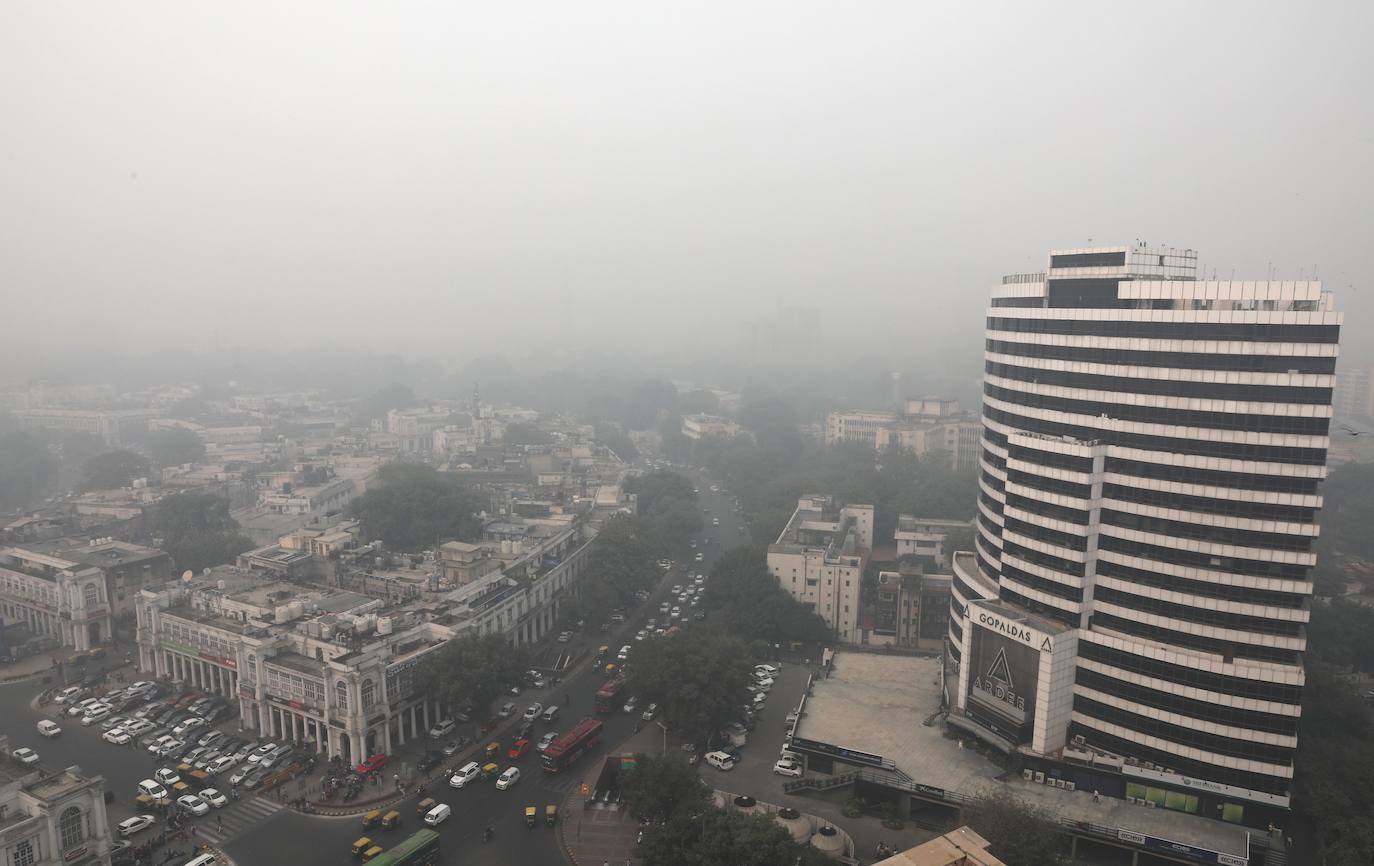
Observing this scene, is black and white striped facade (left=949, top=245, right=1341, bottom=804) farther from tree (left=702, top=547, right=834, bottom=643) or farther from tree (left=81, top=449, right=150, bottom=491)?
tree (left=81, top=449, right=150, bottom=491)

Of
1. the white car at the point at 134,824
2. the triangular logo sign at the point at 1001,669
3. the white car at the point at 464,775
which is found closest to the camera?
the white car at the point at 134,824

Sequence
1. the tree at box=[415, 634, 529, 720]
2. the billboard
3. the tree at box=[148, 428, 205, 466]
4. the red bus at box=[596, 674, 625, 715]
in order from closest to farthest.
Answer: the billboard < the tree at box=[415, 634, 529, 720] < the red bus at box=[596, 674, 625, 715] < the tree at box=[148, 428, 205, 466]

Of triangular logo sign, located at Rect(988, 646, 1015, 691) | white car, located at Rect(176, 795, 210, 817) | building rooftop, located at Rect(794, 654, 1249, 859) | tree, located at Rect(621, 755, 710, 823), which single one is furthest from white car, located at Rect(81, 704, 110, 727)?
triangular logo sign, located at Rect(988, 646, 1015, 691)

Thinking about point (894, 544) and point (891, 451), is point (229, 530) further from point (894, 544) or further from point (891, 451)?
point (891, 451)

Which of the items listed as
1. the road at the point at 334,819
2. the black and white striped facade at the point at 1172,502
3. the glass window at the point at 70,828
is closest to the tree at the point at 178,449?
the road at the point at 334,819

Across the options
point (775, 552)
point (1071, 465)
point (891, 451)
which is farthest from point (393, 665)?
point (891, 451)

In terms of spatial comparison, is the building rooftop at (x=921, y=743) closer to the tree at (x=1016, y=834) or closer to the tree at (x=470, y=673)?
the tree at (x=1016, y=834)

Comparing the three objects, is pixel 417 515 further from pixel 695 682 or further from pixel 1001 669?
pixel 1001 669
